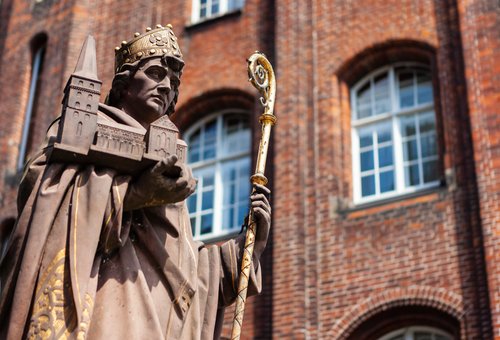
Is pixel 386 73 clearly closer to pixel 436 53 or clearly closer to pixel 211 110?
pixel 436 53

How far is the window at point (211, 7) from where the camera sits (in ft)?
57.2

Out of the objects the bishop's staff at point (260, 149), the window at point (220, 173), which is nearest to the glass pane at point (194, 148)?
the window at point (220, 173)

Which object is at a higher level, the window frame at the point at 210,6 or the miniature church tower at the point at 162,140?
the window frame at the point at 210,6

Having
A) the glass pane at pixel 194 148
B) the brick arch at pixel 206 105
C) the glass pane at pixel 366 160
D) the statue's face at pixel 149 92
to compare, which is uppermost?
the brick arch at pixel 206 105

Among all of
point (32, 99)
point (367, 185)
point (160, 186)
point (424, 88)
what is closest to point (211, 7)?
point (32, 99)

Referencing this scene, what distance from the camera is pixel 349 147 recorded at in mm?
14836

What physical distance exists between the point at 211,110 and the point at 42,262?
1230 centimetres

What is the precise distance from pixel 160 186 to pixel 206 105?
12.1m

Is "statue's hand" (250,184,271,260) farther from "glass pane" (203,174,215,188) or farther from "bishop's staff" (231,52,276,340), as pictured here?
"glass pane" (203,174,215,188)

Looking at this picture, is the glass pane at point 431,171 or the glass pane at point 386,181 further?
the glass pane at point 386,181

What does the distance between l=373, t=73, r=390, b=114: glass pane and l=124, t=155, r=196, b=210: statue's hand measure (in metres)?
10.6

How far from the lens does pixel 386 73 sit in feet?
50.3

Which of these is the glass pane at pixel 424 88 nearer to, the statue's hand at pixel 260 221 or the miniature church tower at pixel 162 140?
the statue's hand at pixel 260 221

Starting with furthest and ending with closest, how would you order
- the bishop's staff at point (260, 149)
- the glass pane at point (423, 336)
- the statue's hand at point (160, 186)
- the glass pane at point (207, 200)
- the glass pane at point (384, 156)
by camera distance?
the glass pane at point (207, 200) < the glass pane at point (384, 156) < the glass pane at point (423, 336) < the bishop's staff at point (260, 149) < the statue's hand at point (160, 186)
